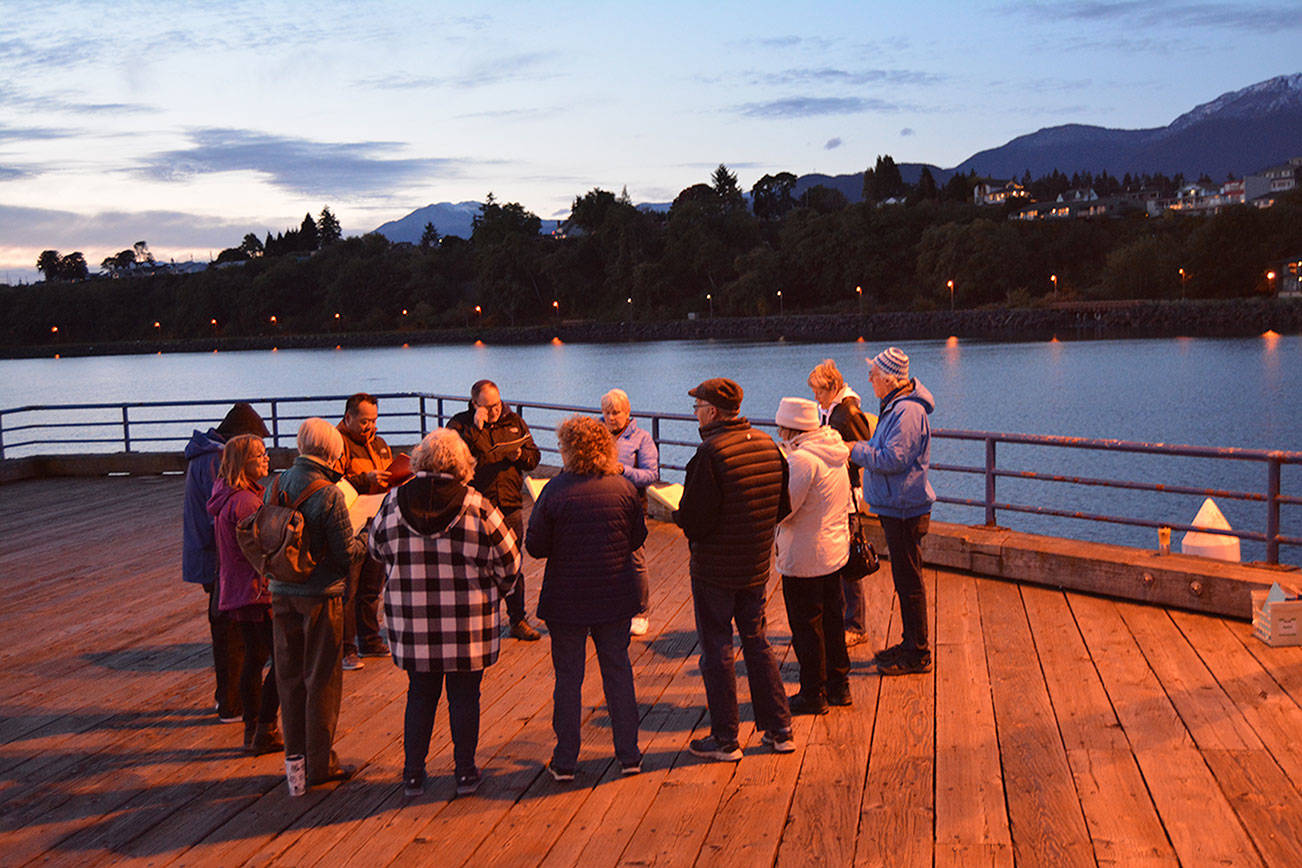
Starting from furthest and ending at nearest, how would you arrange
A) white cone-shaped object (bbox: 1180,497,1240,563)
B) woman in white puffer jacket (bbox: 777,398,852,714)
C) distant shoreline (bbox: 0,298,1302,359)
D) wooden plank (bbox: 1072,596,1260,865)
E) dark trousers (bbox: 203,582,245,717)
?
distant shoreline (bbox: 0,298,1302,359) < white cone-shaped object (bbox: 1180,497,1240,563) < dark trousers (bbox: 203,582,245,717) < woman in white puffer jacket (bbox: 777,398,852,714) < wooden plank (bbox: 1072,596,1260,865)

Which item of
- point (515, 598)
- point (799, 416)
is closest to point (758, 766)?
point (799, 416)

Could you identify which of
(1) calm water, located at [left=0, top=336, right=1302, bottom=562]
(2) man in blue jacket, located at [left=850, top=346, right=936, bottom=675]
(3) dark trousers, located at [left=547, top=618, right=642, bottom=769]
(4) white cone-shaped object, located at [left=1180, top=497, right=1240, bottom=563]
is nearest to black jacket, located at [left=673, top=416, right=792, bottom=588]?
(3) dark trousers, located at [left=547, top=618, right=642, bottom=769]

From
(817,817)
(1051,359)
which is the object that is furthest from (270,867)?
(1051,359)

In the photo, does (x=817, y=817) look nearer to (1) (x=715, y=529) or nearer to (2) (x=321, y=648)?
(1) (x=715, y=529)

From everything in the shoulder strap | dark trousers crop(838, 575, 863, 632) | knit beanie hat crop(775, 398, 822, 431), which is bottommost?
dark trousers crop(838, 575, 863, 632)

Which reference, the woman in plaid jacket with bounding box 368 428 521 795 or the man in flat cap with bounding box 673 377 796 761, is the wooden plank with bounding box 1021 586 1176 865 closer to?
the man in flat cap with bounding box 673 377 796 761

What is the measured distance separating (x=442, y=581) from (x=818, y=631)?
68.9 inches

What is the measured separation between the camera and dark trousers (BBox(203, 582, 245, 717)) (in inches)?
189

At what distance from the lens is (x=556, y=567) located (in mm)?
3957

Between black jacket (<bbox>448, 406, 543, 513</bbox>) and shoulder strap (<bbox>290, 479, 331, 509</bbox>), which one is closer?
shoulder strap (<bbox>290, 479, 331, 509</bbox>)

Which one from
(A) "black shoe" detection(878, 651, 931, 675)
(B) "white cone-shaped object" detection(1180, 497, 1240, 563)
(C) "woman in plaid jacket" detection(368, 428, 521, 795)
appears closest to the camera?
(C) "woman in plaid jacket" detection(368, 428, 521, 795)

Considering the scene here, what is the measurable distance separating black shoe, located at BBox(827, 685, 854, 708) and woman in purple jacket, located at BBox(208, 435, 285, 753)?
2.41m

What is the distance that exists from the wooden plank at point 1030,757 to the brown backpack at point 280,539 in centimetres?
265

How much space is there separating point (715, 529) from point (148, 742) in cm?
275
